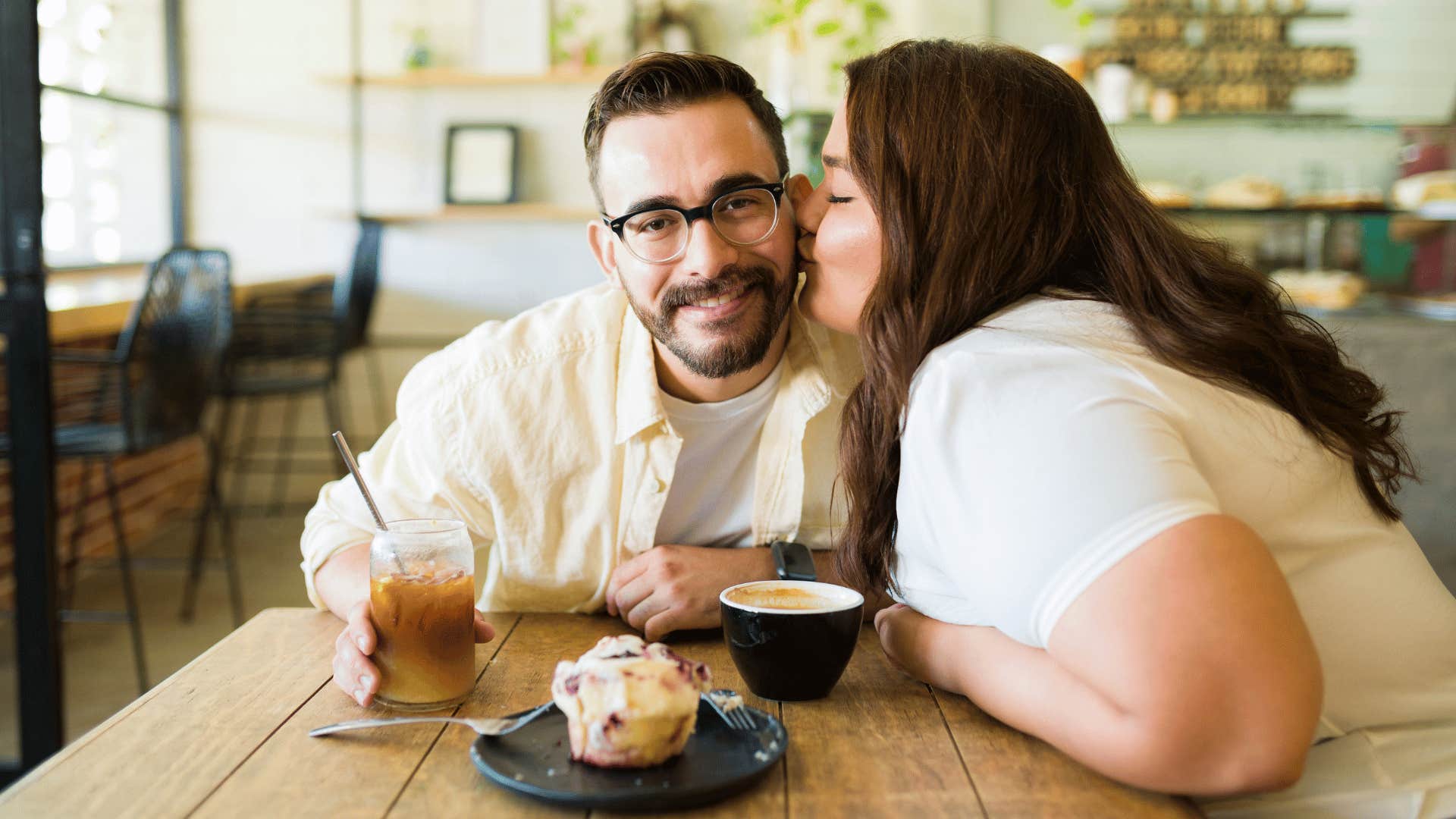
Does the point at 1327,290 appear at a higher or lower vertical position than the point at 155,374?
higher

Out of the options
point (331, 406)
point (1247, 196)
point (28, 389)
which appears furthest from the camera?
point (331, 406)

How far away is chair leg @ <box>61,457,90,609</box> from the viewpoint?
3424 mm

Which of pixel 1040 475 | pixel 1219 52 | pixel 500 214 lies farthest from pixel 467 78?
pixel 1040 475

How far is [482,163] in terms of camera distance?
547 cm

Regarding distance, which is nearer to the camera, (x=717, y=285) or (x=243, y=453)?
(x=717, y=285)

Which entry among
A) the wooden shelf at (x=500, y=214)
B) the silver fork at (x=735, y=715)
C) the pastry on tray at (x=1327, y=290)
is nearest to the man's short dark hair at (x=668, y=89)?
the silver fork at (x=735, y=715)

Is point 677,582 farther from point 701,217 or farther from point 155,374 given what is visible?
point 155,374

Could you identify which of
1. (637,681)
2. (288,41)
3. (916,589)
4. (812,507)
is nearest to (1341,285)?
(812,507)

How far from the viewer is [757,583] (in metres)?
1.15

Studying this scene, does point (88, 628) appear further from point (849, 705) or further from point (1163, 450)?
point (1163, 450)

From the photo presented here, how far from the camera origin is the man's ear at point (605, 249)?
63.9 inches

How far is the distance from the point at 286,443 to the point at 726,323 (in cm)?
449

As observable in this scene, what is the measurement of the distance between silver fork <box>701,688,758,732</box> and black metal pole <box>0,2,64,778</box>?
161 centimetres

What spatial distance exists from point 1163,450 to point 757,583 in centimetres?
40
